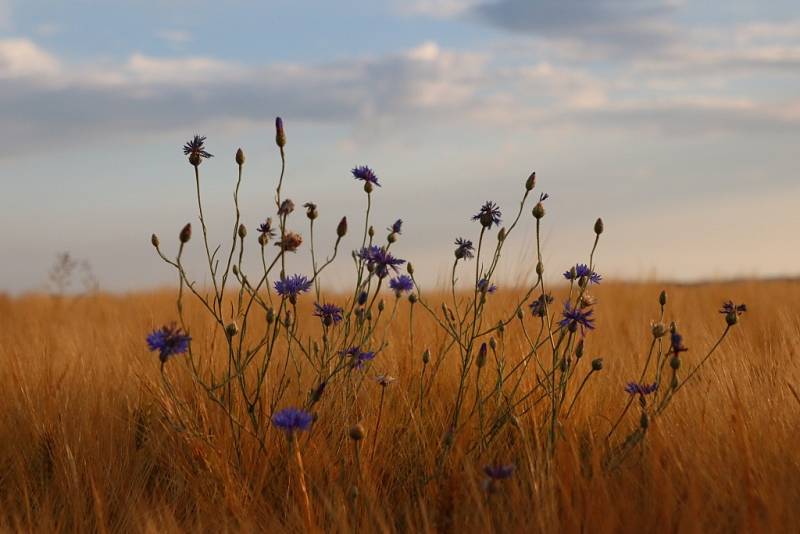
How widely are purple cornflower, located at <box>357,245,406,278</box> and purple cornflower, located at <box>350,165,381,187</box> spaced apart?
277 mm

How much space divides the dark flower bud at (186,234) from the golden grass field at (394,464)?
0.59m

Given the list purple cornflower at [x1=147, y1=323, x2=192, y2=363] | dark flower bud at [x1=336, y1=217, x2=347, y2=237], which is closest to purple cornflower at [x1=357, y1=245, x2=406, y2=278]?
dark flower bud at [x1=336, y1=217, x2=347, y2=237]

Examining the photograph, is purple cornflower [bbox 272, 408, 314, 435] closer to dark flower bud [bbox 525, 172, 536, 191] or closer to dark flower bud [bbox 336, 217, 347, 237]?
dark flower bud [bbox 336, 217, 347, 237]

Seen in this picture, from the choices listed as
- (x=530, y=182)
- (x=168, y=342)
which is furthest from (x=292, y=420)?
(x=530, y=182)

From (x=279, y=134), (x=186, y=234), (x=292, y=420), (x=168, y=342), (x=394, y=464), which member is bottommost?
(x=394, y=464)

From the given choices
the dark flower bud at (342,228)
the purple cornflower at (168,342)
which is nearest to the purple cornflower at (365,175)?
the dark flower bud at (342,228)


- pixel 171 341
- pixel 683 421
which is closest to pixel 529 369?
pixel 683 421

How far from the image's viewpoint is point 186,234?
2.27 metres

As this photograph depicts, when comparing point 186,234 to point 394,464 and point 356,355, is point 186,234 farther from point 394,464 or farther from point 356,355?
point 394,464

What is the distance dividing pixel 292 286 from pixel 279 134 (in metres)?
0.47

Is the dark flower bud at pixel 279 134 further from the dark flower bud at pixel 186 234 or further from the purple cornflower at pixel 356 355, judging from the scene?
the purple cornflower at pixel 356 355

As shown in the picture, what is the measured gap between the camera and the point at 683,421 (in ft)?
8.92

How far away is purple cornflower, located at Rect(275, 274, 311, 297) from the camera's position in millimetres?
2469

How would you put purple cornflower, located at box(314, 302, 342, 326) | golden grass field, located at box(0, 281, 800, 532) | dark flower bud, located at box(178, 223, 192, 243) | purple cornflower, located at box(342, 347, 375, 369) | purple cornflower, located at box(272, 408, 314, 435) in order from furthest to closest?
purple cornflower, located at box(314, 302, 342, 326)
purple cornflower, located at box(342, 347, 375, 369)
dark flower bud, located at box(178, 223, 192, 243)
golden grass field, located at box(0, 281, 800, 532)
purple cornflower, located at box(272, 408, 314, 435)
